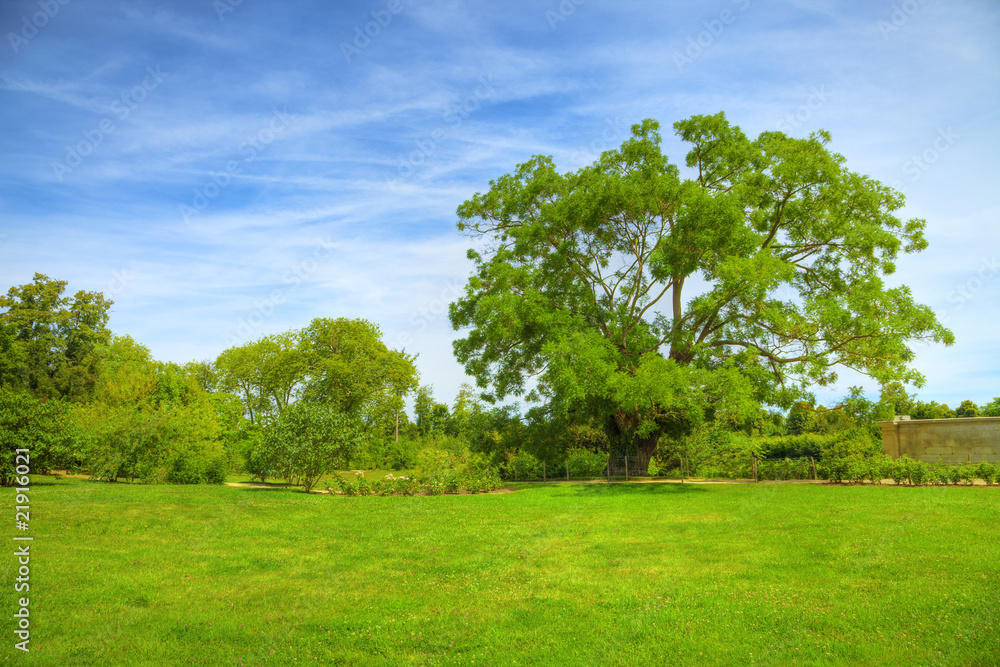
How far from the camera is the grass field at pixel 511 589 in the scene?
5973mm

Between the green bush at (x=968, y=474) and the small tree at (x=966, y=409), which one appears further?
the small tree at (x=966, y=409)

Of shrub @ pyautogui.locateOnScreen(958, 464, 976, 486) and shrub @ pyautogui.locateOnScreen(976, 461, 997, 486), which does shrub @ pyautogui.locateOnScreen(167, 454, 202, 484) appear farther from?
shrub @ pyautogui.locateOnScreen(976, 461, 997, 486)

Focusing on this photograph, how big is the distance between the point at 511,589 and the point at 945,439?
25.9 metres

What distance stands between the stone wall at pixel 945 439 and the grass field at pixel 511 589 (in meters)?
13.2

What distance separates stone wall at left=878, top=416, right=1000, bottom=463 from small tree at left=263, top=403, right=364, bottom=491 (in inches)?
927

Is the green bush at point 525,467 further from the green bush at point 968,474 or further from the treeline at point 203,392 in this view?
the green bush at point 968,474

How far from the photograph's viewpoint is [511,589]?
8.18 m

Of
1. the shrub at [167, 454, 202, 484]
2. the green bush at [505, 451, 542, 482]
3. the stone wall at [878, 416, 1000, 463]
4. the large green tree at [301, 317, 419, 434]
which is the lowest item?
the green bush at [505, 451, 542, 482]

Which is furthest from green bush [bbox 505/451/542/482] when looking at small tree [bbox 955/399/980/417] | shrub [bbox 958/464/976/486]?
small tree [bbox 955/399/980/417]

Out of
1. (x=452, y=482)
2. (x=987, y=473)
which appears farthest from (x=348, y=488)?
(x=987, y=473)

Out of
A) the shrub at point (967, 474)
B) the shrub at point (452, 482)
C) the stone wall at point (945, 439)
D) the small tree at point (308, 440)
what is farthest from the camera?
the stone wall at point (945, 439)

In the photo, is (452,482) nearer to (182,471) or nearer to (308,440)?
(308,440)

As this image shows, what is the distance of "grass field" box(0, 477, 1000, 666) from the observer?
5.97 m

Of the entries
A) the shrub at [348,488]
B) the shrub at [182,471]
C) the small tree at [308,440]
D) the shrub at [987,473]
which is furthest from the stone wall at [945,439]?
the shrub at [182,471]
